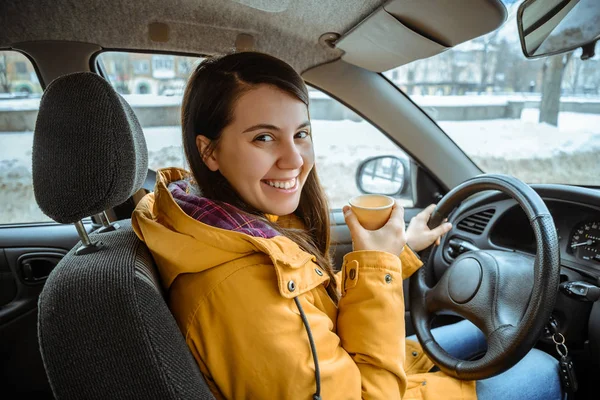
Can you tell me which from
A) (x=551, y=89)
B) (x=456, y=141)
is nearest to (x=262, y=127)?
(x=456, y=141)

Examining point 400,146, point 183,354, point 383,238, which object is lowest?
point 183,354

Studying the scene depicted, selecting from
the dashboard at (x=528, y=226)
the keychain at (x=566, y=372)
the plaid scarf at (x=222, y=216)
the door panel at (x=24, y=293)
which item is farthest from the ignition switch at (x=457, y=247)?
the door panel at (x=24, y=293)

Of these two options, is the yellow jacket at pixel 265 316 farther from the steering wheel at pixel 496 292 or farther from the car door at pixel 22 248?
the car door at pixel 22 248

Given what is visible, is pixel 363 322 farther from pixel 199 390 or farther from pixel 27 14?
pixel 27 14

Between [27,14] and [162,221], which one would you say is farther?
[27,14]

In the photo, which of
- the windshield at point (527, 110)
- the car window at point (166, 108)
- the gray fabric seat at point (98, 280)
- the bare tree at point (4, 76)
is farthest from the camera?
the windshield at point (527, 110)

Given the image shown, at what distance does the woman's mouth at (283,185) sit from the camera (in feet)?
3.85

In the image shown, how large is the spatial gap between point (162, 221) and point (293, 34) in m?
1.17

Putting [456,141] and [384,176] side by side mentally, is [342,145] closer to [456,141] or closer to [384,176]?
[384,176]

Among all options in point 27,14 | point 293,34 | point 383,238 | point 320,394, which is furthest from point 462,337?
point 27,14

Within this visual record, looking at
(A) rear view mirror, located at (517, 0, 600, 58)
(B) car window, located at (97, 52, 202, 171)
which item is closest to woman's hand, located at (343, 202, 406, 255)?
(A) rear view mirror, located at (517, 0, 600, 58)

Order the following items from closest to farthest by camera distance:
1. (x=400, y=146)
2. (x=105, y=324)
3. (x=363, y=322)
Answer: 1. (x=105, y=324)
2. (x=363, y=322)
3. (x=400, y=146)

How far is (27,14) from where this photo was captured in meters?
1.57

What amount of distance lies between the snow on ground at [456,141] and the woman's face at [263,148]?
1.21 feet
